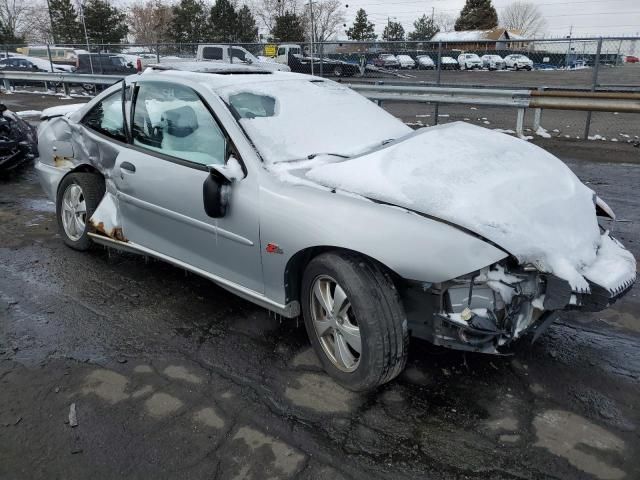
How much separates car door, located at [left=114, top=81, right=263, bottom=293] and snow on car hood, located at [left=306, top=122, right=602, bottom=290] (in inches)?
22.6

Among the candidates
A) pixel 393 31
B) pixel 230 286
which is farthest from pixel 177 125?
pixel 393 31

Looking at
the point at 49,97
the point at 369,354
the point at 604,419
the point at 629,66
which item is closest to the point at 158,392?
the point at 369,354

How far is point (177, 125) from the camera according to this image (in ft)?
12.1

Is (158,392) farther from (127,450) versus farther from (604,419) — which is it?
(604,419)

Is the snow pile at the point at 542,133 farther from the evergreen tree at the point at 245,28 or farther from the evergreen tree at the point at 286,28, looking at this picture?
the evergreen tree at the point at 245,28

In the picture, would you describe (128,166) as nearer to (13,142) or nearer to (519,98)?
(13,142)

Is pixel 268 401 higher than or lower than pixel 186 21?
lower

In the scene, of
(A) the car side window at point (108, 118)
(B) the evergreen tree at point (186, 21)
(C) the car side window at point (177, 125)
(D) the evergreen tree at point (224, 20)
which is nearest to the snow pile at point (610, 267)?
(C) the car side window at point (177, 125)

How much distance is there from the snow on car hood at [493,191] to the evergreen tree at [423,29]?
78.0 metres

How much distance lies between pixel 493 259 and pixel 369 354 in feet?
2.42

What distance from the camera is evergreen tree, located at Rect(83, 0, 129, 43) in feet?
169

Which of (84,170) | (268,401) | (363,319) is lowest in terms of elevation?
(268,401)

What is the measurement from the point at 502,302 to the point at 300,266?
1089mm

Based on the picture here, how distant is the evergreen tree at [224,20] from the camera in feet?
165
